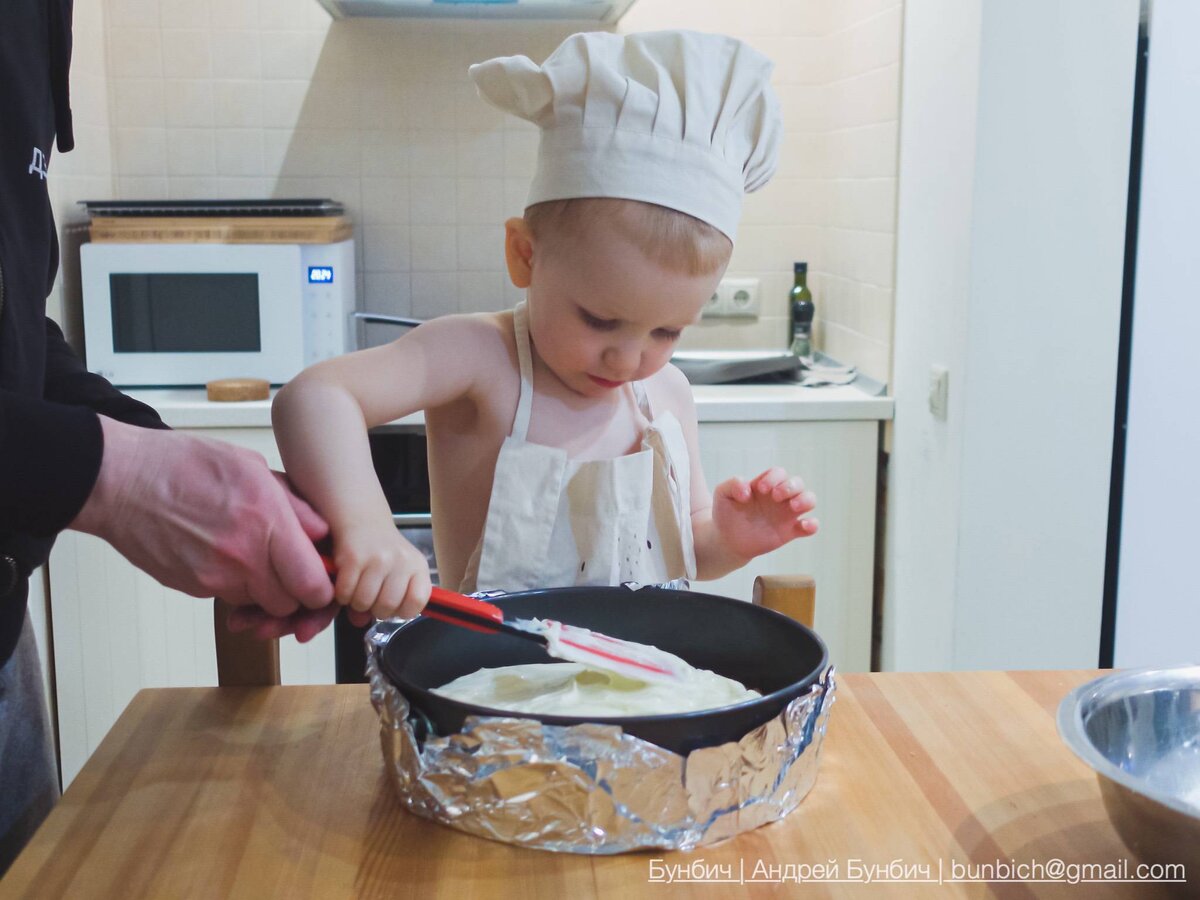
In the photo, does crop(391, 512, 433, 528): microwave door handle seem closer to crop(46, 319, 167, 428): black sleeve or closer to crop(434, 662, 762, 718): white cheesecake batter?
crop(46, 319, 167, 428): black sleeve

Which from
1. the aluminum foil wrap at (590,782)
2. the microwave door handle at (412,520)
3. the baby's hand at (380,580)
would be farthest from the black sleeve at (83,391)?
the microwave door handle at (412,520)

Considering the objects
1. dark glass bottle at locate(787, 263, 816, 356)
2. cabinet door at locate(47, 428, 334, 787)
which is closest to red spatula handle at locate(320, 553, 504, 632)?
cabinet door at locate(47, 428, 334, 787)

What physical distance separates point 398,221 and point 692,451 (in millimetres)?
1451

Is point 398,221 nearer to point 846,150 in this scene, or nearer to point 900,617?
point 846,150

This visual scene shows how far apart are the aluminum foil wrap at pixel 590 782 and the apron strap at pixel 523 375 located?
0.48 m

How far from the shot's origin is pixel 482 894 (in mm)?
694

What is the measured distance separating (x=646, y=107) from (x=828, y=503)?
4.19ft

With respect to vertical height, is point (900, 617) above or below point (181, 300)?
below

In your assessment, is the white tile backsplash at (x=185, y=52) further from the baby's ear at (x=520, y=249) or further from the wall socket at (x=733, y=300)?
the baby's ear at (x=520, y=249)

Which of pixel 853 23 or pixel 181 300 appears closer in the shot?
pixel 181 300

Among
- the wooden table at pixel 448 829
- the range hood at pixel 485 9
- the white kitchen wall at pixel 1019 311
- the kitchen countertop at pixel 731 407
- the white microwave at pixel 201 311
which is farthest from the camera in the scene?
the range hood at pixel 485 9

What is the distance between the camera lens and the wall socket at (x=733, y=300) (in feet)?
8.68

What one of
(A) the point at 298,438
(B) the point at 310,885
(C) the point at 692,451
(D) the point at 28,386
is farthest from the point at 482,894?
(C) the point at 692,451

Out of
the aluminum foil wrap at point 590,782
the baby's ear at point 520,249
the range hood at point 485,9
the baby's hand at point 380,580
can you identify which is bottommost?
the aluminum foil wrap at point 590,782
